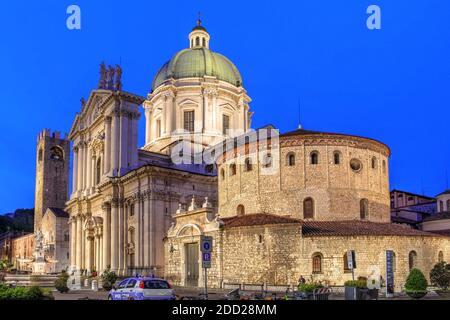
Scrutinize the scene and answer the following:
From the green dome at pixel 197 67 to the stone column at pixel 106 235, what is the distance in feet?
63.8

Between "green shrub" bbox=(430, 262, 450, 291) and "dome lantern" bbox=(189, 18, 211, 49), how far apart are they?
153 feet

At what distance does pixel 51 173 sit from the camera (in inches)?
4272

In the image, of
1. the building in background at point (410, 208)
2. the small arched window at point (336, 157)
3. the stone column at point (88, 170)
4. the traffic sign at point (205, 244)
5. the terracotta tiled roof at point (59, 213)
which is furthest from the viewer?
the terracotta tiled roof at point (59, 213)

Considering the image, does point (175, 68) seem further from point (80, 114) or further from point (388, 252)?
point (388, 252)

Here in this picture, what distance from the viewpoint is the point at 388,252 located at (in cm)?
3114

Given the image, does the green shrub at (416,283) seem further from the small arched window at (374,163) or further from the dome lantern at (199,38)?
the dome lantern at (199,38)

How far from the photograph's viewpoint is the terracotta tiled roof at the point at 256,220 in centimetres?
3506

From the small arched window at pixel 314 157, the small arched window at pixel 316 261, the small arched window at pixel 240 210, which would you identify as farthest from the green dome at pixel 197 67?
the small arched window at pixel 316 261

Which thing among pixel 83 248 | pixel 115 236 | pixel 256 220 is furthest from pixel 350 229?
pixel 83 248
